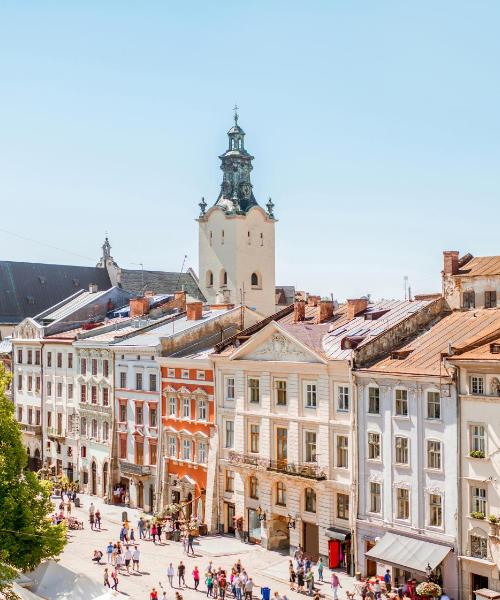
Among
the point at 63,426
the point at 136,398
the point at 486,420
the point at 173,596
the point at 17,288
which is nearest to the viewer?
the point at 486,420

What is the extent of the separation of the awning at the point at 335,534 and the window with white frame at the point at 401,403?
293 inches

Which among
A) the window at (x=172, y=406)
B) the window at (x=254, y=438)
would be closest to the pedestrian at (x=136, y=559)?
the window at (x=254, y=438)

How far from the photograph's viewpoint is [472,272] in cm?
4841

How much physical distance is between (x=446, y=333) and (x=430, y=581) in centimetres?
1279

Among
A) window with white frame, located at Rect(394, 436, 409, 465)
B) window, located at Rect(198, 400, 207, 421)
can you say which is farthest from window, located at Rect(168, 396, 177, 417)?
window with white frame, located at Rect(394, 436, 409, 465)

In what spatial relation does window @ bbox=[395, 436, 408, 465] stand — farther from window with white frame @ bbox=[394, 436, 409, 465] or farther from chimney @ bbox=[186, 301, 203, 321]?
chimney @ bbox=[186, 301, 203, 321]

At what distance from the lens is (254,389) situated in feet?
171

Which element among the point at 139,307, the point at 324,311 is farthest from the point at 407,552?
the point at 139,307

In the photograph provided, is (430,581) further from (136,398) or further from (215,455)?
(136,398)

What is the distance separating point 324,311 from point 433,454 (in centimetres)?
1593

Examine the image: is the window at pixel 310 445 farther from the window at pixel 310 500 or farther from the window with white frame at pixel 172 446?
the window with white frame at pixel 172 446

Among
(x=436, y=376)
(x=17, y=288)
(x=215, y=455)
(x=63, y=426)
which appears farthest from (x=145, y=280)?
(x=436, y=376)

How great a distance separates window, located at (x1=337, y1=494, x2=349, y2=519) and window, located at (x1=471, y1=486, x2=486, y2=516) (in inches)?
328

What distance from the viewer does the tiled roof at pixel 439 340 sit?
42.0 meters
